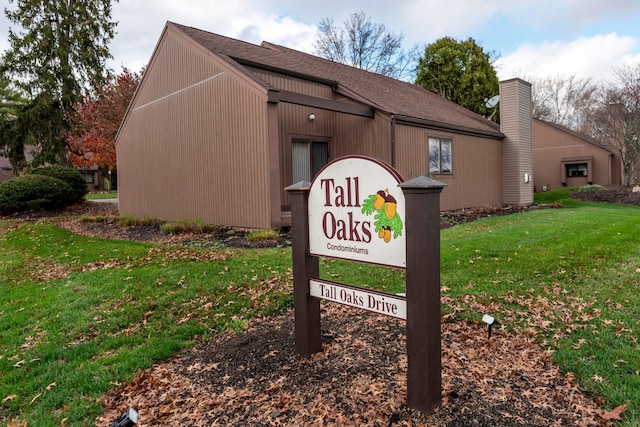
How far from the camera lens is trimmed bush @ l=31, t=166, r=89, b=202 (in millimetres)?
18312

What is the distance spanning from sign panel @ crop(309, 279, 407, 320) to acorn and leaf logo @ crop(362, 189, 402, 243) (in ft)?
1.33

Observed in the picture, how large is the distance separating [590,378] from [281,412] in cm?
225

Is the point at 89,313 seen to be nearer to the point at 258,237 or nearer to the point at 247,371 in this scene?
the point at 247,371

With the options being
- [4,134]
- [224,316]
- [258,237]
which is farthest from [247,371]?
[4,134]

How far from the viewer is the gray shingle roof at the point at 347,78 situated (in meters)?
12.1

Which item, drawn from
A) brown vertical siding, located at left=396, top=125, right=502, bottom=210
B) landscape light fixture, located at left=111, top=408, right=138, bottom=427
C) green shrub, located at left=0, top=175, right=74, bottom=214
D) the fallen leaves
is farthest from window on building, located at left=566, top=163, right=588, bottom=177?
landscape light fixture, located at left=111, top=408, right=138, bottom=427

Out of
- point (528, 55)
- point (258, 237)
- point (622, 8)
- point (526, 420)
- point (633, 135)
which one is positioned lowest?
point (526, 420)


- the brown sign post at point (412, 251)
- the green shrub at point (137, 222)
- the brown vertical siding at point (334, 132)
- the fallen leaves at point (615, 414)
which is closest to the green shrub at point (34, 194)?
the green shrub at point (137, 222)

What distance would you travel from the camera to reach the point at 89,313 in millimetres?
4848

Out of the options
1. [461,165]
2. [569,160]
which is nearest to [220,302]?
[461,165]

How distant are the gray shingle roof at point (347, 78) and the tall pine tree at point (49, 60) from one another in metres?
14.7

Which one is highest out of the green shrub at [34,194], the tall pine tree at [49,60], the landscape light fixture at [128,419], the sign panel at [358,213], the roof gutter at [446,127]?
the tall pine tree at [49,60]

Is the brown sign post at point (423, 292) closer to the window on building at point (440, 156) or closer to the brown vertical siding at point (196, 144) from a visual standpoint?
the brown vertical siding at point (196, 144)

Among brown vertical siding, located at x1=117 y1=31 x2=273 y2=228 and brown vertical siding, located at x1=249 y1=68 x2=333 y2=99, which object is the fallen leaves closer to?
brown vertical siding, located at x1=117 y1=31 x2=273 y2=228
